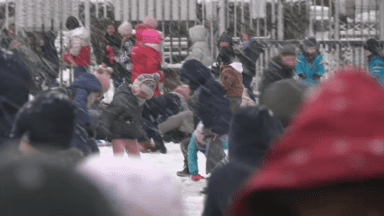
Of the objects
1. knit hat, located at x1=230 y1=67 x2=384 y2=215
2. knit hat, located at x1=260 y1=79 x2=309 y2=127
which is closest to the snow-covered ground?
knit hat, located at x1=260 y1=79 x2=309 y2=127

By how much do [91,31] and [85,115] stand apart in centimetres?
703

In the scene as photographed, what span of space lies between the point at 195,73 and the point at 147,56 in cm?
296

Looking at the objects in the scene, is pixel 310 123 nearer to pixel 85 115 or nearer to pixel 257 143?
pixel 257 143

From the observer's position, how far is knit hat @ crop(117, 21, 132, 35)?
1210 centimetres

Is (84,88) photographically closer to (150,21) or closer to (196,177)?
(196,177)

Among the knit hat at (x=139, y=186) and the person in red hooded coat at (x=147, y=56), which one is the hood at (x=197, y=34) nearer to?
the person in red hooded coat at (x=147, y=56)

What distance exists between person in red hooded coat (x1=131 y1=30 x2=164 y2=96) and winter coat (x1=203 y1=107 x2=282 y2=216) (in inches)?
301

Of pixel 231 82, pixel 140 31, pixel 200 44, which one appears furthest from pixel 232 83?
pixel 200 44

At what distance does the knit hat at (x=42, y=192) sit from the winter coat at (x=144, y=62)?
31.7ft

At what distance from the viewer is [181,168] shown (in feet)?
29.9

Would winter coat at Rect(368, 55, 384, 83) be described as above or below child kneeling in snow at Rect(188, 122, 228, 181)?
above

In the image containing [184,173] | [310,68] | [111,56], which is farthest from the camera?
[111,56]

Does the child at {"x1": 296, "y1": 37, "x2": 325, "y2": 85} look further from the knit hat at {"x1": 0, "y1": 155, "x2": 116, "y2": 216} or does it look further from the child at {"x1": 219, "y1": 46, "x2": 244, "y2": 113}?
the knit hat at {"x1": 0, "y1": 155, "x2": 116, "y2": 216}

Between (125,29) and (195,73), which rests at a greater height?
(125,29)
